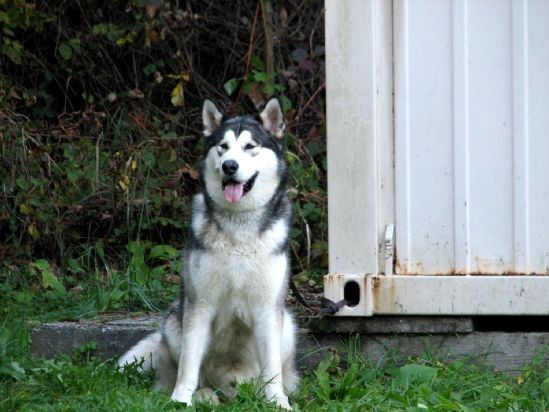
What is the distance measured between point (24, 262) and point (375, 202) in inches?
128

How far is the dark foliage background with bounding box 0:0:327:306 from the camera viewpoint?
6863 millimetres

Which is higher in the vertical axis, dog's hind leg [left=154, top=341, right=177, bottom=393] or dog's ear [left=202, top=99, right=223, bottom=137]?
dog's ear [left=202, top=99, right=223, bottom=137]

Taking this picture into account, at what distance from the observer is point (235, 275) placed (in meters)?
4.19

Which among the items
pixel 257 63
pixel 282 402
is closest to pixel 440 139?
pixel 282 402

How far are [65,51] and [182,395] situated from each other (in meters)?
4.73

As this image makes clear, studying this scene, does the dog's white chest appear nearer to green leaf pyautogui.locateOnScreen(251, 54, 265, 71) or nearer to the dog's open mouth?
the dog's open mouth

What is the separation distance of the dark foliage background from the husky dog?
1.74 metres

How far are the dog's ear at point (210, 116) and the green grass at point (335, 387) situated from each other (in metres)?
1.30

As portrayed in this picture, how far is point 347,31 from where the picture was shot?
4750mm

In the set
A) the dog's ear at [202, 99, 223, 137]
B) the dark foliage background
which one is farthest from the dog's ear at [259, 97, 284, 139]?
the dark foliage background

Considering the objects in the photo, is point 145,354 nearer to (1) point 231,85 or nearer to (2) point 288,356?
(2) point 288,356

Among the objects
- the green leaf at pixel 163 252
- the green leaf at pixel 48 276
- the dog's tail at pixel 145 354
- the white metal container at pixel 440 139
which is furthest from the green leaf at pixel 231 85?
the dog's tail at pixel 145 354

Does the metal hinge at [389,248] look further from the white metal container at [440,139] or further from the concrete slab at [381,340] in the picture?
the concrete slab at [381,340]

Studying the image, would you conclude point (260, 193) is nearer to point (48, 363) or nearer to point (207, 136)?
point (207, 136)
